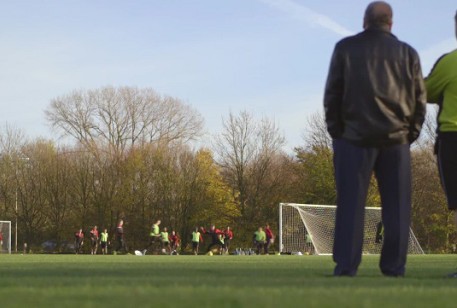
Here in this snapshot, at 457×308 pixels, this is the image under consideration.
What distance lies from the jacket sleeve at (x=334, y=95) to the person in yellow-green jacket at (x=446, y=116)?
1.22 meters

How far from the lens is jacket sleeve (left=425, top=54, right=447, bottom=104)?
7.36 meters

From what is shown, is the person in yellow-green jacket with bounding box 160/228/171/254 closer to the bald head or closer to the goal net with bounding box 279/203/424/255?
the goal net with bounding box 279/203/424/255

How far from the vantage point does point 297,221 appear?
4269 centimetres

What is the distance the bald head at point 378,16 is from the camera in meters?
6.62

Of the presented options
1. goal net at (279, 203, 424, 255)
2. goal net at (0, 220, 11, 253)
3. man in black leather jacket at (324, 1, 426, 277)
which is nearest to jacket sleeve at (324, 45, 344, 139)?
man in black leather jacket at (324, 1, 426, 277)

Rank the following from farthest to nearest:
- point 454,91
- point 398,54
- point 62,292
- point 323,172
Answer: point 323,172, point 454,91, point 398,54, point 62,292

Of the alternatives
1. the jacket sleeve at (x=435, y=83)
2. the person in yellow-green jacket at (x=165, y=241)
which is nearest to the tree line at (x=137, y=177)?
the person in yellow-green jacket at (x=165, y=241)

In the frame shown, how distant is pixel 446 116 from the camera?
24.1 ft

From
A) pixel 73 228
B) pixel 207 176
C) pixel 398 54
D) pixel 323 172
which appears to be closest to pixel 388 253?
pixel 398 54

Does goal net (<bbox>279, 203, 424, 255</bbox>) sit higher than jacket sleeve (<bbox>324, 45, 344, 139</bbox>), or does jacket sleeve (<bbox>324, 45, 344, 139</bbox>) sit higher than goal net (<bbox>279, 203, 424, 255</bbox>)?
jacket sleeve (<bbox>324, 45, 344, 139</bbox>)

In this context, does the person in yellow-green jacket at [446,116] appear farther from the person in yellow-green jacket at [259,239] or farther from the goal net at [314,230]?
the person in yellow-green jacket at [259,239]

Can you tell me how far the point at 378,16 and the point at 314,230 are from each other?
33324mm

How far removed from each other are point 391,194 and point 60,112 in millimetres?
61070

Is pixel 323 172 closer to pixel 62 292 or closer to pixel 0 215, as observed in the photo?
pixel 0 215
